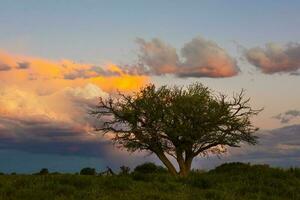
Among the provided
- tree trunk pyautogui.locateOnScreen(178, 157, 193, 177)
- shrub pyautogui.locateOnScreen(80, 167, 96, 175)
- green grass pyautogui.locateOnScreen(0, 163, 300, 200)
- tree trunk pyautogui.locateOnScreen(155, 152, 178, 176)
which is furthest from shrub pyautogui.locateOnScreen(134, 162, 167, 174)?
green grass pyautogui.locateOnScreen(0, 163, 300, 200)

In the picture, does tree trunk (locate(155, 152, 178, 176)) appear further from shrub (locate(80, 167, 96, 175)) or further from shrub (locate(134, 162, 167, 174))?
shrub (locate(80, 167, 96, 175))

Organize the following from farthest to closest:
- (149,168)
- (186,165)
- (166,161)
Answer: (149,168)
(166,161)
(186,165)

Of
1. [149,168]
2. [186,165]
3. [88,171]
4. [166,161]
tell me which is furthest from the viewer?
[149,168]

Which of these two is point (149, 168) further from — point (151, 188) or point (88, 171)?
point (151, 188)

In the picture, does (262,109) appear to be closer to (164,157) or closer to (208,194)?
(164,157)

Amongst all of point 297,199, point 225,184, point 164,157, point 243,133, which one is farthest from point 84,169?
point 297,199

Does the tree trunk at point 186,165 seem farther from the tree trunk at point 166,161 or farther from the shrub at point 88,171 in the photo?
the shrub at point 88,171

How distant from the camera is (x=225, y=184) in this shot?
1083 inches

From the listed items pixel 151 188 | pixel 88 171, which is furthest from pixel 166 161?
pixel 151 188

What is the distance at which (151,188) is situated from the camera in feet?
81.7

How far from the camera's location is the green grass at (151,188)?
21927 mm

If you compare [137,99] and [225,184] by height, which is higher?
[137,99]

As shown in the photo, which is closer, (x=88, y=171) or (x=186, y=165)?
(x=186, y=165)

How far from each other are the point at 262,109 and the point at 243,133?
3.81 metres
